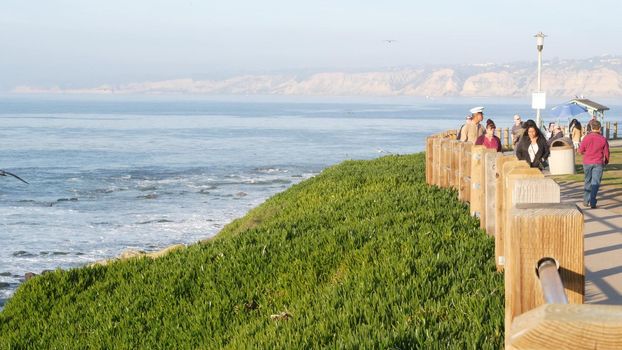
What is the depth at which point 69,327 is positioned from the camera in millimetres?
9742

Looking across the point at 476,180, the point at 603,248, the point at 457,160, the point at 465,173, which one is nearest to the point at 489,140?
the point at 457,160

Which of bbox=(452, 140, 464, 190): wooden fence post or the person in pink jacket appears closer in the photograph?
bbox=(452, 140, 464, 190): wooden fence post

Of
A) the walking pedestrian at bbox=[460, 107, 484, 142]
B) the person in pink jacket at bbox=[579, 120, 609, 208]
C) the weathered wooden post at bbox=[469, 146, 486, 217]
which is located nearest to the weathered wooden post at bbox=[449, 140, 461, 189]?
the person in pink jacket at bbox=[579, 120, 609, 208]

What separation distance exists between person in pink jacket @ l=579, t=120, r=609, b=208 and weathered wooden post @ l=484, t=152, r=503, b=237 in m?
6.58

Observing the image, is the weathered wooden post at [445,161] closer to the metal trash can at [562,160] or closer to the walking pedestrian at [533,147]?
the walking pedestrian at [533,147]

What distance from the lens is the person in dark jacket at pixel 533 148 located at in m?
18.2

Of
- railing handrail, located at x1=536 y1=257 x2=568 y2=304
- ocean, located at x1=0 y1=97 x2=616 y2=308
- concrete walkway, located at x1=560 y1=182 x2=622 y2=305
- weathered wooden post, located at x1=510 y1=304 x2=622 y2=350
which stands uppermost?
weathered wooden post, located at x1=510 y1=304 x2=622 y2=350

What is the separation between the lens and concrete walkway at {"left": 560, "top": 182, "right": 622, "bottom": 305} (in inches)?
328

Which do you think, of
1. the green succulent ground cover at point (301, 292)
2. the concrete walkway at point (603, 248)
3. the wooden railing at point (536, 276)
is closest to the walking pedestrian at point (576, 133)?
the concrete walkway at point (603, 248)

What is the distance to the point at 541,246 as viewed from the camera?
2.86 meters

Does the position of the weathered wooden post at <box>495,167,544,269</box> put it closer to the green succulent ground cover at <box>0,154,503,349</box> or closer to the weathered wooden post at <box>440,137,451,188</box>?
the green succulent ground cover at <box>0,154,503,349</box>

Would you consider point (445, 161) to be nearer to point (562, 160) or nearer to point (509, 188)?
point (562, 160)

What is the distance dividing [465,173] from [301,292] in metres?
5.61

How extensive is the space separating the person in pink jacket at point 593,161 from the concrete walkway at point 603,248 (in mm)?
306
